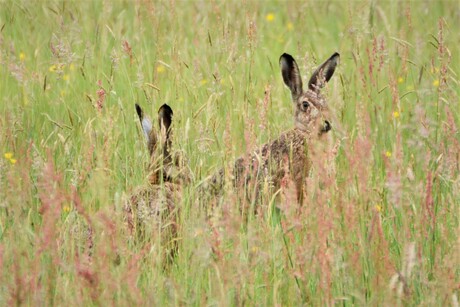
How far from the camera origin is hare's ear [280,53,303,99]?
6.70 m

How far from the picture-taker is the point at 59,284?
3633 mm

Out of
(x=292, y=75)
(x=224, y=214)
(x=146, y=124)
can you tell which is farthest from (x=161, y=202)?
(x=292, y=75)

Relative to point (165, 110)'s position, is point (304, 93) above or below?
above

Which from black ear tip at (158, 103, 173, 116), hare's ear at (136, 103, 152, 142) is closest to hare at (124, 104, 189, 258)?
black ear tip at (158, 103, 173, 116)

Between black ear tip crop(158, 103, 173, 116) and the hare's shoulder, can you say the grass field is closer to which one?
the hare's shoulder

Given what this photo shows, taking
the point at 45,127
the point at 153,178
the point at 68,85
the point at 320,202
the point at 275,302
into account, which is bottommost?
the point at 275,302

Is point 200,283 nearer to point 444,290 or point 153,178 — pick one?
point 444,290

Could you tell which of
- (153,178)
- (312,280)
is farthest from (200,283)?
(153,178)

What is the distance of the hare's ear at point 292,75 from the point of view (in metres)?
6.70

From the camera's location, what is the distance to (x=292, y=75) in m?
6.88

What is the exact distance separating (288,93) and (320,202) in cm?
355

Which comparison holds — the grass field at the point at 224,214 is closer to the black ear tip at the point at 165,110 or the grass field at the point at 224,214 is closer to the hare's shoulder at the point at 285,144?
the hare's shoulder at the point at 285,144

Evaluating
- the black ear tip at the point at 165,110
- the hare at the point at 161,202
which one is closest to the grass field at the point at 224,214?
the hare at the point at 161,202

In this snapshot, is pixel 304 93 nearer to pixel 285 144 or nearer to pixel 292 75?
pixel 292 75
